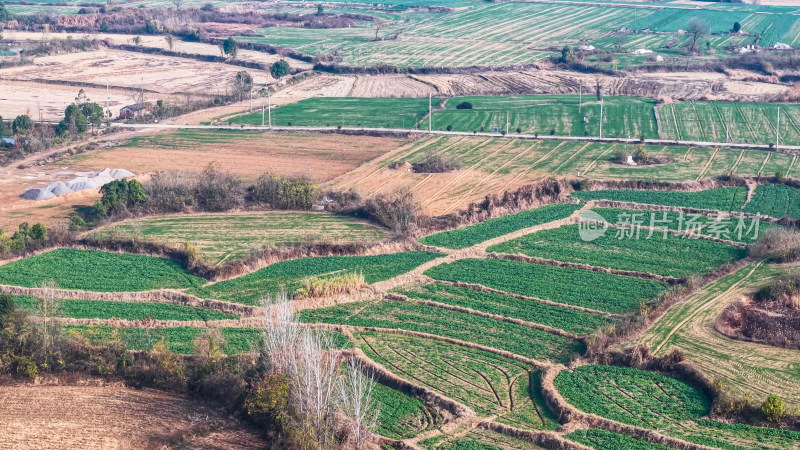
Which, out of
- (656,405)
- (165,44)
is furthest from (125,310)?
(165,44)

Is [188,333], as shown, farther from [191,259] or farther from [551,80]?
[551,80]

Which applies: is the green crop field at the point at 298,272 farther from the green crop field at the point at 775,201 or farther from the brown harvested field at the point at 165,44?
the brown harvested field at the point at 165,44

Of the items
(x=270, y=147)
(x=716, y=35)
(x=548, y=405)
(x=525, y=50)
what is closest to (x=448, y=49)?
(x=525, y=50)

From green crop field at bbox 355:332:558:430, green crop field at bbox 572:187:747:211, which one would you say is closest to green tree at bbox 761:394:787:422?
green crop field at bbox 355:332:558:430

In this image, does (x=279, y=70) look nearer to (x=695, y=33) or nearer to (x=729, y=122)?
(x=729, y=122)

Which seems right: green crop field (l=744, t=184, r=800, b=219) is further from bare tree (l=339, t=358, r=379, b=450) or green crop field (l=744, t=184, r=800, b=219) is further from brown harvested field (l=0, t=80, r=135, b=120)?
brown harvested field (l=0, t=80, r=135, b=120)

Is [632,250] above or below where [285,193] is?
below
